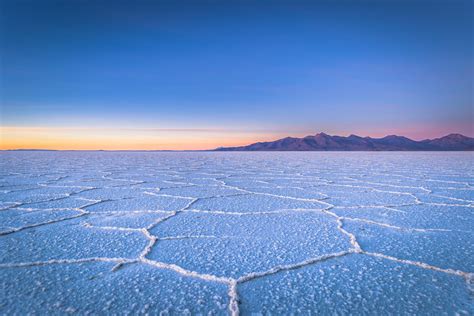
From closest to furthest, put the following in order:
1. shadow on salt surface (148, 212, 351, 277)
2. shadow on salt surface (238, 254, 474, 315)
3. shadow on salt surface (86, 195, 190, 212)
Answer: shadow on salt surface (238, 254, 474, 315)
shadow on salt surface (148, 212, 351, 277)
shadow on salt surface (86, 195, 190, 212)

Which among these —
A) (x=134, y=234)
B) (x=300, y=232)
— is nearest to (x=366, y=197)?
(x=300, y=232)

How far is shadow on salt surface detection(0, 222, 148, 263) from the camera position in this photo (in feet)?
4.29

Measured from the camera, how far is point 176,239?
5.04 feet

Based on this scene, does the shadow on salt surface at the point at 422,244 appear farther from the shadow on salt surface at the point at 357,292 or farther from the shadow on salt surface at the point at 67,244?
the shadow on salt surface at the point at 67,244

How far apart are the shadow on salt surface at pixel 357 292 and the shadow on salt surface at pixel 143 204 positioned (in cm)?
142

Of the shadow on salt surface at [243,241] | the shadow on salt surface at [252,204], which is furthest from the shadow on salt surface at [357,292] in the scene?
the shadow on salt surface at [252,204]

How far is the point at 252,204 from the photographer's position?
251cm

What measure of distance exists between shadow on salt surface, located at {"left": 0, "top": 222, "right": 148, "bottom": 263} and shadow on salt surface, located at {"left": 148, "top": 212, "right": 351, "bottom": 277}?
151 millimetres

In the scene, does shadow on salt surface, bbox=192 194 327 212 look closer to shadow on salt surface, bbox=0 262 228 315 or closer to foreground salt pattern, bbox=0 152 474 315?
foreground salt pattern, bbox=0 152 474 315

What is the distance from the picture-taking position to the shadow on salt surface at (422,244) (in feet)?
4.08

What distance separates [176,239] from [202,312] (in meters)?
0.69

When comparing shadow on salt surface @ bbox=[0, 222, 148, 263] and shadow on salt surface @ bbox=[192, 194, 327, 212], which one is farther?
shadow on salt surface @ bbox=[192, 194, 327, 212]

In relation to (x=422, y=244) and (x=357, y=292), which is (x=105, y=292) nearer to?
(x=357, y=292)

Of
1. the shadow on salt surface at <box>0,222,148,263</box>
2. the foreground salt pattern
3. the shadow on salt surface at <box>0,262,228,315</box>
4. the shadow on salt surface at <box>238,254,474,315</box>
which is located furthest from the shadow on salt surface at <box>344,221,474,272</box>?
the shadow on salt surface at <box>0,222,148,263</box>
